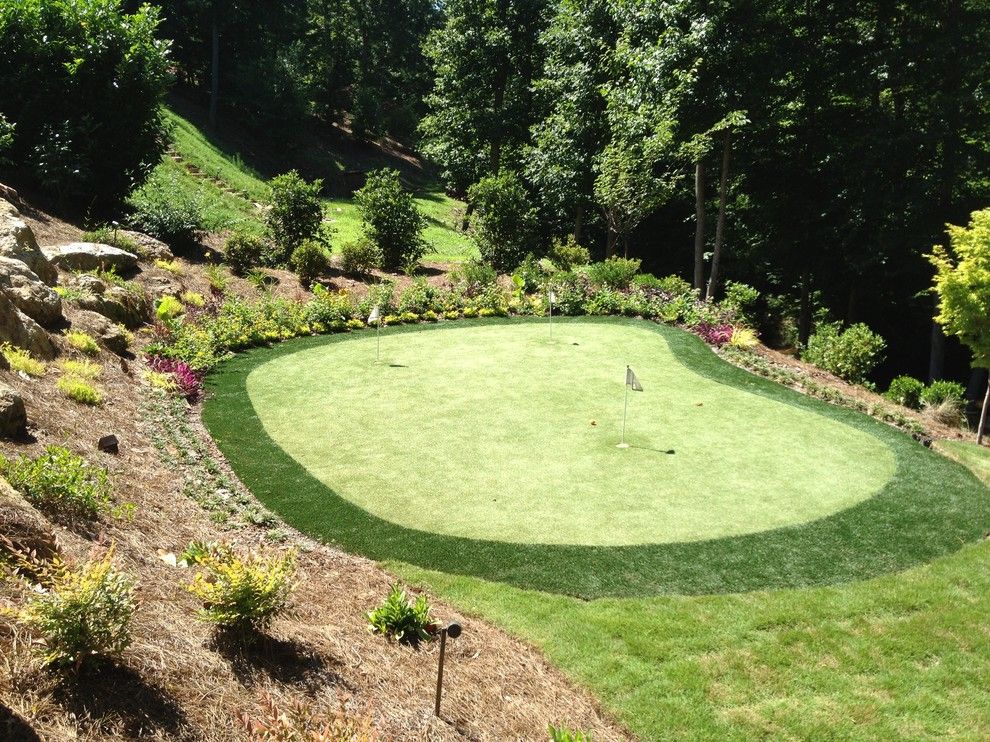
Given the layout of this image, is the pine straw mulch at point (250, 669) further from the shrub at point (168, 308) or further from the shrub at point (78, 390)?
the shrub at point (168, 308)

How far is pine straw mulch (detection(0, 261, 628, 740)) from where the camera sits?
3719 mm

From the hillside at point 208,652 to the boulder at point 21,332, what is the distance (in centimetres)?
85

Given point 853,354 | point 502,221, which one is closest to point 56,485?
point 853,354

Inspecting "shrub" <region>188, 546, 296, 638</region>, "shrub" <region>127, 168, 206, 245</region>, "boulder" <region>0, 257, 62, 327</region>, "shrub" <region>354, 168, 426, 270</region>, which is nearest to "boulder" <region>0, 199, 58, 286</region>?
"boulder" <region>0, 257, 62, 327</region>

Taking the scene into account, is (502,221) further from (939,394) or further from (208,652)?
(208,652)

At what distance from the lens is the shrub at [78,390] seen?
9.07 m

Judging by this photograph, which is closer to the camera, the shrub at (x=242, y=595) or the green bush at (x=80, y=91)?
the shrub at (x=242, y=595)

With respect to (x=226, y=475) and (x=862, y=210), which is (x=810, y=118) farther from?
(x=226, y=475)

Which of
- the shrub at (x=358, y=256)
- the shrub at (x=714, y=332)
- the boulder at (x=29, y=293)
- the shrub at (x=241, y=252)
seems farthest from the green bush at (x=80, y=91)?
the shrub at (x=714, y=332)

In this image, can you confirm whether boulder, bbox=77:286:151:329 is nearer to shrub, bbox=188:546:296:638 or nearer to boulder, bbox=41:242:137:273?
boulder, bbox=41:242:137:273

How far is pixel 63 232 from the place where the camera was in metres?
17.1

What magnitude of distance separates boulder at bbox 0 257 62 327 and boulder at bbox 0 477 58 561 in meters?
6.70

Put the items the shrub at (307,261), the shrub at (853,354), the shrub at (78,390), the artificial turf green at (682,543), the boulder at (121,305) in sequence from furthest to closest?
1. the shrub at (307,261)
2. the shrub at (853,354)
3. the boulder at (121,305)
4. the shrub at (78,390)
5. the artificial turf green at (682,543)

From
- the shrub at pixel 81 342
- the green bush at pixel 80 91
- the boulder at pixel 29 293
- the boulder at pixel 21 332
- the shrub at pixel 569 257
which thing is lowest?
the shrub at pixel 81 342
